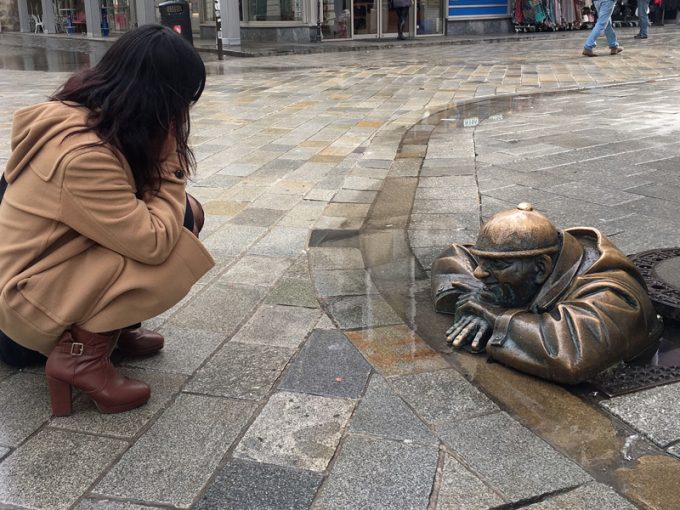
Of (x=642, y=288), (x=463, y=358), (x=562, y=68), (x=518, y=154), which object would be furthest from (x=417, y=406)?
(x=562, y=68)

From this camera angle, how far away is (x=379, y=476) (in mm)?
2080

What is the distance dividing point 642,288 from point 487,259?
649mm

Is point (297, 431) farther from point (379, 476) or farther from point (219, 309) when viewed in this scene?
point (219, 309)

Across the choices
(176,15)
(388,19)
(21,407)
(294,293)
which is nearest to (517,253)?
(294,293)

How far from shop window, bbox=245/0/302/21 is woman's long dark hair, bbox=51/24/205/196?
17909 mm

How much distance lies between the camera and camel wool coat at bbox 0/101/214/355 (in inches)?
87.3

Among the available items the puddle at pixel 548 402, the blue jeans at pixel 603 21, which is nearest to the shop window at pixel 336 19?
the blue jeans at pixel 603 21

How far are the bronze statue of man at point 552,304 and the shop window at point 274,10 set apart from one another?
58.1 ft

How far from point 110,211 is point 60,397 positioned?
67cm

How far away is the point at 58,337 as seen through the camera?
233 cm

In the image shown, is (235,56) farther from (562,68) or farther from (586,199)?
(586,199)

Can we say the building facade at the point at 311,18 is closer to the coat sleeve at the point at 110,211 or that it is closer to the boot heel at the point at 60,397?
the coat sleeve at the point at 110,211

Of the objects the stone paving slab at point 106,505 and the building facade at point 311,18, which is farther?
the building facade at point 311,18

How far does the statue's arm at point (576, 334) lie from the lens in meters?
2.50
